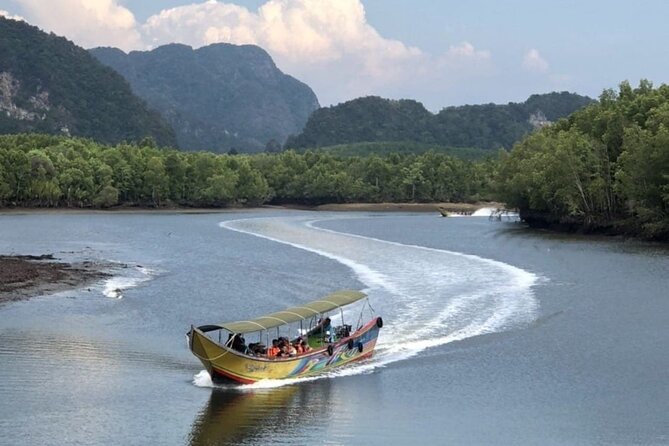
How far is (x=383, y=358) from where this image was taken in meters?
35.8

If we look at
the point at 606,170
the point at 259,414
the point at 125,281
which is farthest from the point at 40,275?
the point at 606,170

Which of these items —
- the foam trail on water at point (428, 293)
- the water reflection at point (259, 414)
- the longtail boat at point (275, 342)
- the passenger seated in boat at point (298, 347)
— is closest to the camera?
the water reflection at point (259, 414)

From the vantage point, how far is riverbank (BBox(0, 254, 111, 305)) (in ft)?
164

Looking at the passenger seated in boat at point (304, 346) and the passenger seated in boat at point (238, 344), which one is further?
the passenger seated in boat at point (304, 346)

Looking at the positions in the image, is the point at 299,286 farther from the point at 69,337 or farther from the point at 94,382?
the point at 94,382

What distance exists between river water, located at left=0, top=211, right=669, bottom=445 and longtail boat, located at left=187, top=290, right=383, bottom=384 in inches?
20.7

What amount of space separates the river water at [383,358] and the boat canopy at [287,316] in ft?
6.54

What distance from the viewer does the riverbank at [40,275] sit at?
1972 inches

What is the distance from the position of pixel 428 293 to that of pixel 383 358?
1730 centimetres

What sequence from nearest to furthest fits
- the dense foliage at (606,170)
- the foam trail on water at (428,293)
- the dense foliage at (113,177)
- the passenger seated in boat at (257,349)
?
the passenger seated in boat at (257,349) < the foam trail on water at (428,293) < the dense foliage at (606,170) < the dense foliage at (113,177)

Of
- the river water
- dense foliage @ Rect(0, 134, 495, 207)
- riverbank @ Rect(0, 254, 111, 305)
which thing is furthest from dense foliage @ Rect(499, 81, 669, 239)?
riverbank @ Rect(0, 254, 111, 305)

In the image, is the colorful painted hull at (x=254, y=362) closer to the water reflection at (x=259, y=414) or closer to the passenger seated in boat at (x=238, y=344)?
the water reflection at (x=259, y=414)

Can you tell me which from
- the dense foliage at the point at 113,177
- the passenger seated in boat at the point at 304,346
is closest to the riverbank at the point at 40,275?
the passenger seated in boat at the point at 304,346

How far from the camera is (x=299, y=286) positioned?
184 ft
